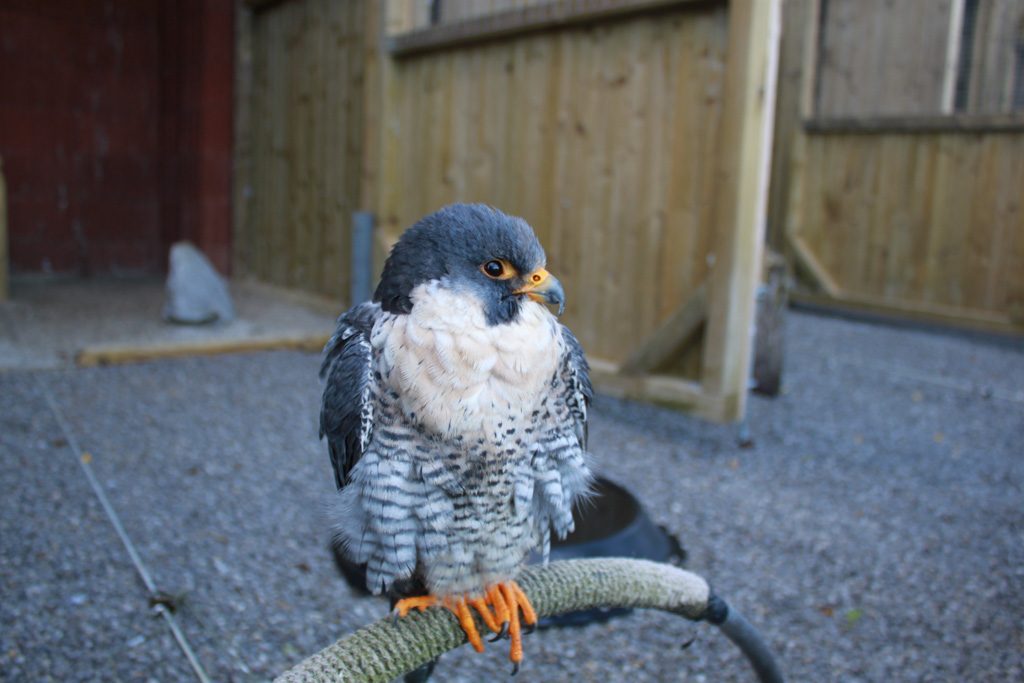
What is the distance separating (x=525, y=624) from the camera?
1349mm

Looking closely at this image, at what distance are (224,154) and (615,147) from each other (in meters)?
4.00

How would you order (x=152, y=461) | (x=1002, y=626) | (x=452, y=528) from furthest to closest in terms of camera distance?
(x=152, y=461)
(x=1002, y=626)
(x=452, y=528)

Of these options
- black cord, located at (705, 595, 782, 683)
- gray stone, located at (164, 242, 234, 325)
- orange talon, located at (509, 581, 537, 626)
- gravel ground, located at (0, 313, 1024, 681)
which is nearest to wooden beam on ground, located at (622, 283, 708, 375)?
gravel ground, located at (0, 313, 1024, 681)

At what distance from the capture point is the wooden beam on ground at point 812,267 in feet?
24.0

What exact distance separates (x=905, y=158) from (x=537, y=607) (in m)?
6.40

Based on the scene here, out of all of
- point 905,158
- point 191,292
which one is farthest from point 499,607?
point 905,158

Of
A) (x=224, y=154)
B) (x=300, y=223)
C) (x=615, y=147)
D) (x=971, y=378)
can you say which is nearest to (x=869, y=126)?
(x=971, y=378)

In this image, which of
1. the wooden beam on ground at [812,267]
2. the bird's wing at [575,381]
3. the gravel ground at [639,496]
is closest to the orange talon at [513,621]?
the bird's wing at [575,381]

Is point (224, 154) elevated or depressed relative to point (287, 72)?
depressed

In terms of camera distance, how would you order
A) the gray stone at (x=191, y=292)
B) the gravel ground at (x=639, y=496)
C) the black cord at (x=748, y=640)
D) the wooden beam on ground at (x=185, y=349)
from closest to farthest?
the black cord at (x=748, y=640)
the gravel ground at (x=639, y=496)
the wooden beam on ground at (x=185, y=349)
the gray stone at (x=191, y=292)

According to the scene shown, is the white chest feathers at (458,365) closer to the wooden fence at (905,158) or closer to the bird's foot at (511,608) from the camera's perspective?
the bird's foot at (511,608)

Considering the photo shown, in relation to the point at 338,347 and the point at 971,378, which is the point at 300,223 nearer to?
the point at 971,378

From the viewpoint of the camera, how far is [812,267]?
7.39 meters

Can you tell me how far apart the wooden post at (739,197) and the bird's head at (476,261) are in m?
2.35
